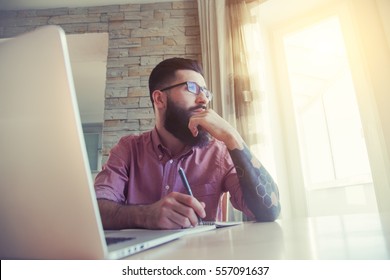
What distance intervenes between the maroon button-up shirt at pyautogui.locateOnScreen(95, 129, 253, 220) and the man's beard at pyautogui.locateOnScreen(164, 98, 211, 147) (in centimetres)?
4

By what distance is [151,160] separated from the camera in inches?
35.8

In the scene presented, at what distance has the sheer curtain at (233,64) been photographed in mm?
1214

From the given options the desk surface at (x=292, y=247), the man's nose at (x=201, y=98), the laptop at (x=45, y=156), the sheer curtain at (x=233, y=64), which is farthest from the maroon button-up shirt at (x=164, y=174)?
the laptop at (x=45, y=156)

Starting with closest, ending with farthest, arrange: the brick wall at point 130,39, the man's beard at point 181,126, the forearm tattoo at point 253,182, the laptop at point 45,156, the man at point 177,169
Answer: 1. the laptop at point 45,156
2. the man at point 177,169
3. the forearm tattoo at point 253,182
4. the man's beard at point 181,126
5. the brick wall at point 130,39

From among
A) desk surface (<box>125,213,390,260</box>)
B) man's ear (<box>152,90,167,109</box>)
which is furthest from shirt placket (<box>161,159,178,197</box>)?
desk surface (<box>125,213,390,260</box>)

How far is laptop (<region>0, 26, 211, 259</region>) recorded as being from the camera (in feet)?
0.62

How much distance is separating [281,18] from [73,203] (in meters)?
1.53

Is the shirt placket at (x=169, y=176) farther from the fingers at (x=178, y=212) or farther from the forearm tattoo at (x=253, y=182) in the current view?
the fingers at (x=178, y=212)

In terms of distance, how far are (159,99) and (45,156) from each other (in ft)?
Result: 3.27

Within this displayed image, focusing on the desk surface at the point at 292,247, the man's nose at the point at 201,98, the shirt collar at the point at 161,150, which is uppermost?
the man's nose at the point at 201,98

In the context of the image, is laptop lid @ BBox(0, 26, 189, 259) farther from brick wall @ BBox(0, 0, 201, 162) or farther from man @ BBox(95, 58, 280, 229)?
brick wall @ BBox(0, 0, 201, 162)

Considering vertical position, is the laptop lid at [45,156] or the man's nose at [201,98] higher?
the man's nose at [201,98]

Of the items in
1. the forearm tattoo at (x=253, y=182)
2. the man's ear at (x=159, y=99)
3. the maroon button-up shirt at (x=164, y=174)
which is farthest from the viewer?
the man's ear at (x=159, y=99)

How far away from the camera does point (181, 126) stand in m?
1.03
